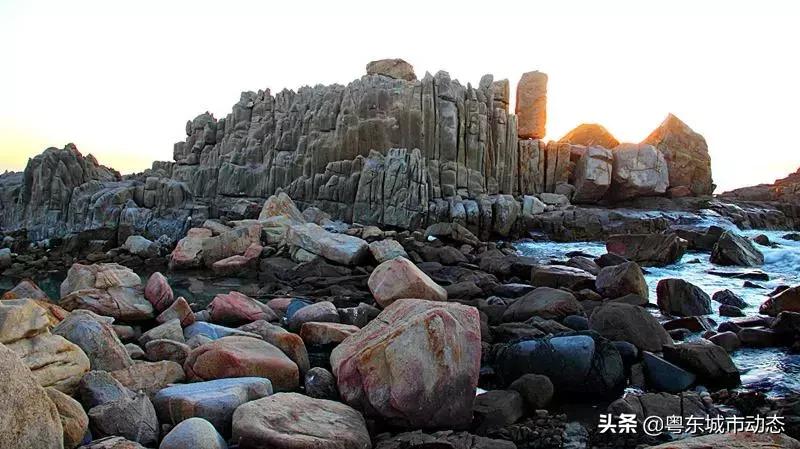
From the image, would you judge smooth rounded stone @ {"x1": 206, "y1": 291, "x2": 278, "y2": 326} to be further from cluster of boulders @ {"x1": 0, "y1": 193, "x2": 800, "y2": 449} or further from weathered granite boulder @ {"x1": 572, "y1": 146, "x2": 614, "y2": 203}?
weathered granite boulder @ {"x1": 572, "y1": 146, "x2": 614, "y2": 203}

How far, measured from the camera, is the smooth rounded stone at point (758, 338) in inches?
370

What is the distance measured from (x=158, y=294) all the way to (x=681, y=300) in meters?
10.5

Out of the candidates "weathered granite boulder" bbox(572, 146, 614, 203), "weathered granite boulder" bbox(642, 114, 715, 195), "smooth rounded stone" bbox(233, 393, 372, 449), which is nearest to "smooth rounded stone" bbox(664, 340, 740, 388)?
"smooth rounded stone" bbox(233, 393, 372, 449)

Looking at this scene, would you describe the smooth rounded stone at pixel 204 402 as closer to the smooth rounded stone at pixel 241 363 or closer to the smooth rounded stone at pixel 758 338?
the smooth rounded stone at pixel 241 363

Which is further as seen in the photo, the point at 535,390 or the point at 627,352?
the point at 627,352

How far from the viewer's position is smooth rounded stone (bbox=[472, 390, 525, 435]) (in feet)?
20.4

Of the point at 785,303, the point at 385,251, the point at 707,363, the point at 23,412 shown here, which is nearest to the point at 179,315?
the point at 23,412

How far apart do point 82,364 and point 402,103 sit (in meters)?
32.6

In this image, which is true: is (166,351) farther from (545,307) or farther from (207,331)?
(545,307)

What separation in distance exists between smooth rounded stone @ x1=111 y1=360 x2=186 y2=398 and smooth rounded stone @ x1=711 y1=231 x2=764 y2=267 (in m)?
18.9

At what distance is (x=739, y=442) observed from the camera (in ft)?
13.9

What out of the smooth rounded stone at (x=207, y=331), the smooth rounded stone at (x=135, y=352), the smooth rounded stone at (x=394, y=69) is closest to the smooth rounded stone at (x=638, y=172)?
the smooth rounded stone at (x=394, y=69)

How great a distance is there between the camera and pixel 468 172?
1453 inches

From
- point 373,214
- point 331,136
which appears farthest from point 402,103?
point 373,214
